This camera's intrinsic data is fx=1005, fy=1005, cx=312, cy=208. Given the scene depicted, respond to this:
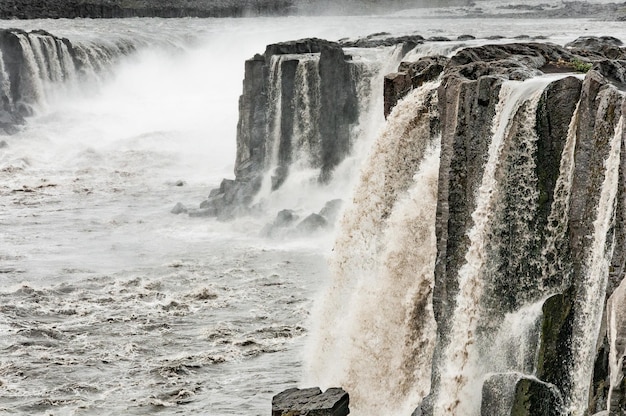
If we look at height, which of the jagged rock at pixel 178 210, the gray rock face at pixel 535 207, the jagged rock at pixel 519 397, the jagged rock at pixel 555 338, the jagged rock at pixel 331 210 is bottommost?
the jagged rock at pixel 178 210

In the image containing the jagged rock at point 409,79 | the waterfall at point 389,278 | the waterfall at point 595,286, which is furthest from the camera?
the jagged rock at point 409,79

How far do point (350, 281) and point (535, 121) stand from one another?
638 cm

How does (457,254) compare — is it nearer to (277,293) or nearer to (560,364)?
(560,364)

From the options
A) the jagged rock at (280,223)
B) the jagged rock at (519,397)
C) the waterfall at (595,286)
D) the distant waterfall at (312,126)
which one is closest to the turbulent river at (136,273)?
the jagged rock at (280,223)

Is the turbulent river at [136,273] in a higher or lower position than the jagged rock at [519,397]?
lower

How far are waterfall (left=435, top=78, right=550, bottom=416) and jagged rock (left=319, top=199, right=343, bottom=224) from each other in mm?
15916

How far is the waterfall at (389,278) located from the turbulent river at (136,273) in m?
1.26

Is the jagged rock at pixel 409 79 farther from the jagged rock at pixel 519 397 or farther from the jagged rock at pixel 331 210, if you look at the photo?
the jagged rock at pixel 331 210

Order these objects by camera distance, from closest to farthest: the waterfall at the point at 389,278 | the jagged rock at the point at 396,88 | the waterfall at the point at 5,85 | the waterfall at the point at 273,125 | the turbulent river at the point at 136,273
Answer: the waterfall at the point at 389,278 → the turbulent river at the point at 136,273 → the jagged rock at the point at 396,88 → the waterfall at the point at 273,125 → the waterfall at the point at 5,85

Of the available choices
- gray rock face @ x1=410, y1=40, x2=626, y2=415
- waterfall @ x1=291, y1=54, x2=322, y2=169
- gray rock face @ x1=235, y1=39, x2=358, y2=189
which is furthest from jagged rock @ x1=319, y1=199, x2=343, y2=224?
gray rock face @ x1=410, y1=40, x2=626, y2=415

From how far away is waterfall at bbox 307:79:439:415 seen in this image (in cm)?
1509

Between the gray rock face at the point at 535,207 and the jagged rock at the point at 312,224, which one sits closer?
the gray rock face at the point at 535,207

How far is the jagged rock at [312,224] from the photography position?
95.5 ft

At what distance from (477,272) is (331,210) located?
54.1 feet
